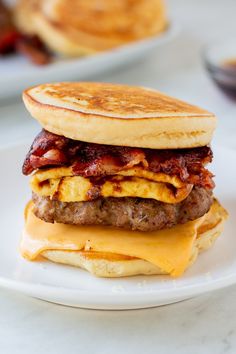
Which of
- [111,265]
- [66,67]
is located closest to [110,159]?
[111,265]

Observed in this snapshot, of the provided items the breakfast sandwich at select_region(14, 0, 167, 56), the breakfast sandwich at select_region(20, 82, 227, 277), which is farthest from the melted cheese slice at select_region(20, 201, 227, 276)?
the breakfast sandwich at select_region(14, 0, 167, 56)

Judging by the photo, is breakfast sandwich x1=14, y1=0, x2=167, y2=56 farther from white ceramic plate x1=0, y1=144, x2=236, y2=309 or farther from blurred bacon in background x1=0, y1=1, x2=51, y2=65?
white ceramic plate x1=0, y1=144, x2=236, y2=309

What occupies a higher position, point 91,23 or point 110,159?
point 110,159

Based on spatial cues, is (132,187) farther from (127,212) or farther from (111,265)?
(111,265)

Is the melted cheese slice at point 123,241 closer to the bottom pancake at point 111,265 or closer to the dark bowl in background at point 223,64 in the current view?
the bottom pancake at point 111,265

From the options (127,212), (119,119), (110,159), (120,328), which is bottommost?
(120,328)

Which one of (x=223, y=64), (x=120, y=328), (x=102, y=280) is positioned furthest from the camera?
(x=223, y=64)

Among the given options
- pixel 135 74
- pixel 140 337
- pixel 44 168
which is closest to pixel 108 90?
pixel 44 168
